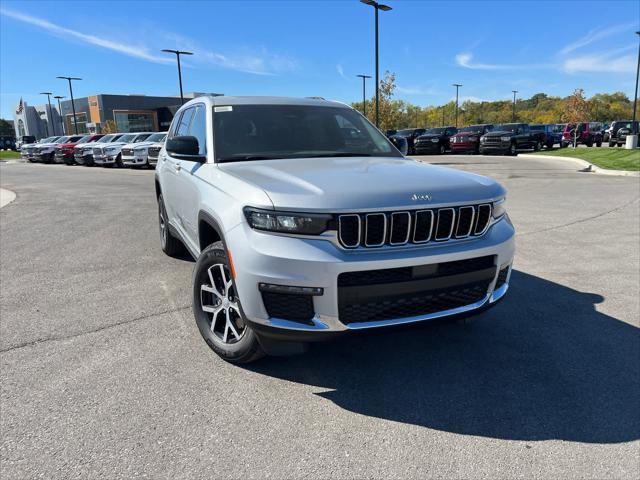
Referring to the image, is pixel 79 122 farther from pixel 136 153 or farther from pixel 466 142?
pixel 466 142

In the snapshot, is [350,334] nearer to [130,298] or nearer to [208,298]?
[208,298]

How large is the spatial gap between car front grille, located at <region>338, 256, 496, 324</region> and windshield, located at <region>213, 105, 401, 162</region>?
157 centimetres

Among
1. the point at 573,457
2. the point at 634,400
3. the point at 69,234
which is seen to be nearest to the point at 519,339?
the point at 634,400

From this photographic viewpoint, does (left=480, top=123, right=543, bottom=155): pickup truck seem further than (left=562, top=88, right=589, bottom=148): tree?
No

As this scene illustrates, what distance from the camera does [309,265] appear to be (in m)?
2.52

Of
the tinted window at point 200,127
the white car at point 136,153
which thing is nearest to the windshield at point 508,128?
the white car at point 136,153

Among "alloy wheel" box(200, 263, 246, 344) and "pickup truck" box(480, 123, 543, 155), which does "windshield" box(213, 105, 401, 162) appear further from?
"pickup truck" box(480, 123, 543, 155)

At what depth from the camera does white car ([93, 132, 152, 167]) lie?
85.3 ft

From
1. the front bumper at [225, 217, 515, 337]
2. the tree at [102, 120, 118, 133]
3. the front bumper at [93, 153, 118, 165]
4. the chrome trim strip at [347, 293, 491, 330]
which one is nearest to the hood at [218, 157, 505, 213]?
the front bumper at [225, 217, 515, 337]

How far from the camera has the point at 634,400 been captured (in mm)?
2861

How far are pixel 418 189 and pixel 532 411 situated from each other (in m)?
1.45

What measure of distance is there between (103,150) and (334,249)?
27.2m

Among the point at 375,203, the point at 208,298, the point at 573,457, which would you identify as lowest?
the point at 573,457

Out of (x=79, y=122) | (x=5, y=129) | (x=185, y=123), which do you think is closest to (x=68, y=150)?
(x=185, y=123)
